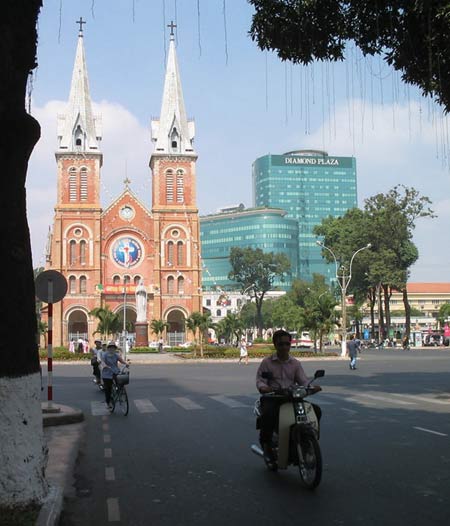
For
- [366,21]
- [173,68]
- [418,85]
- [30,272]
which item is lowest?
[30,272]

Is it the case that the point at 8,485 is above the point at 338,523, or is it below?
above

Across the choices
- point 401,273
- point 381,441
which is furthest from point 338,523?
point 401,273

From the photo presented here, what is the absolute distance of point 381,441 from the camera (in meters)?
9.16

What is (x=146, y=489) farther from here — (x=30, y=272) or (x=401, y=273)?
(x=401, y=273)

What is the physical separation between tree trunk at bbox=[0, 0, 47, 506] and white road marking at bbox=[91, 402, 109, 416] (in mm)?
8413

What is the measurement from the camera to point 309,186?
175500mm

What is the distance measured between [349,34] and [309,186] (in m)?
168

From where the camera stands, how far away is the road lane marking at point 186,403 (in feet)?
47.1

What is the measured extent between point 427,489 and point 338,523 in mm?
1453

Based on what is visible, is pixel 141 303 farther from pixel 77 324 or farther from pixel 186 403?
pixel 186 403

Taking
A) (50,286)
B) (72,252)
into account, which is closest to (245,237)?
(72,252)

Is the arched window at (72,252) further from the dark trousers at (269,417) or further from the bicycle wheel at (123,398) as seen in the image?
the dark trousers at (269,417)

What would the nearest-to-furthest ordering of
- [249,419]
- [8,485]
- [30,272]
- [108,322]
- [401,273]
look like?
[8,485] → [30,272] → [249,419] → [108,322] → [401,273]

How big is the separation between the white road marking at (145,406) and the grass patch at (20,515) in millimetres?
8758
